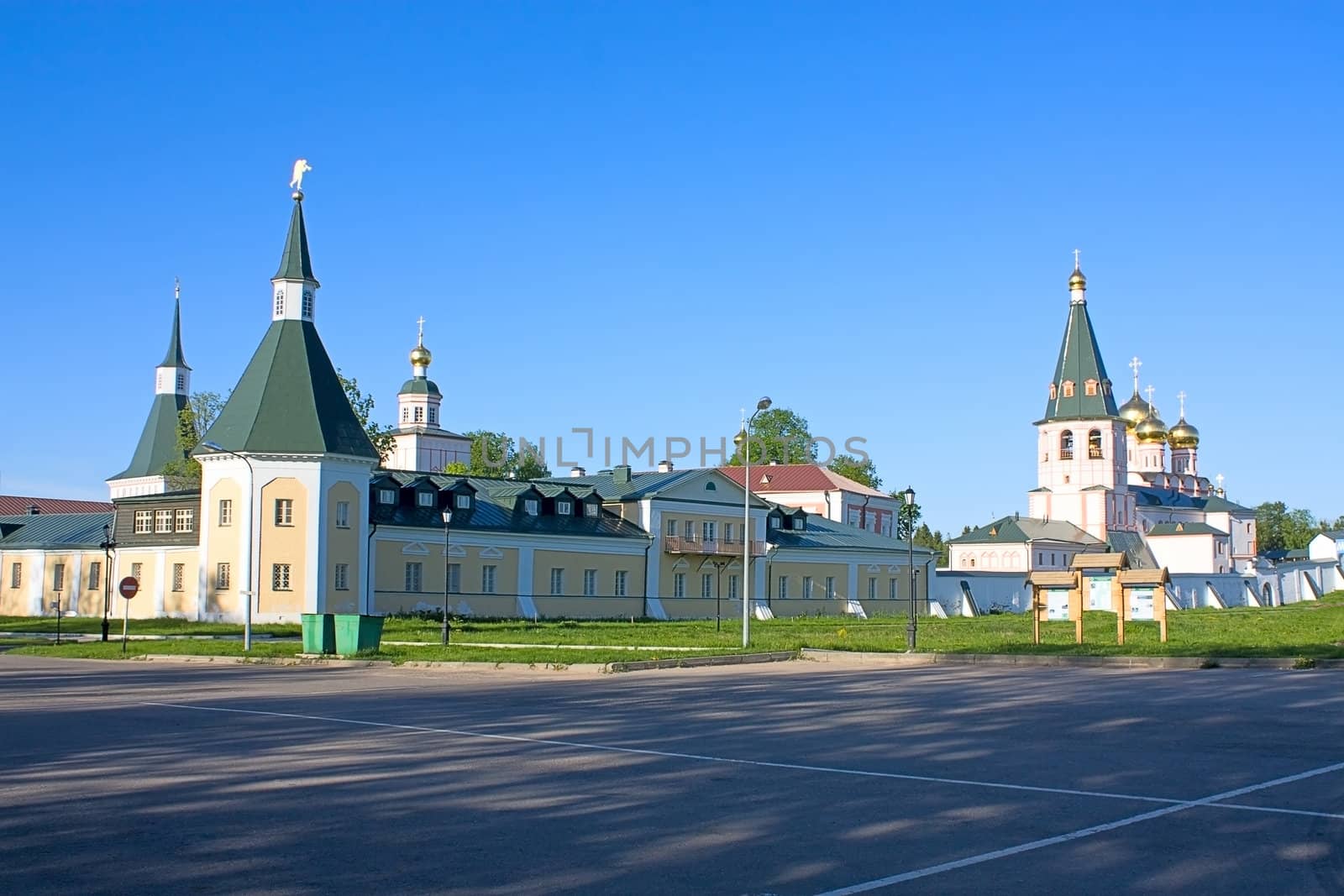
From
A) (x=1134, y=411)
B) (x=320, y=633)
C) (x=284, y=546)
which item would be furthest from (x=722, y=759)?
(x=1134, y=411)

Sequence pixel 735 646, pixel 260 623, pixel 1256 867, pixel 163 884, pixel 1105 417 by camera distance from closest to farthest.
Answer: pixel 163 884
pixel 1256 867
pixel 735 646
pixel 260 623
pixel 1105 417

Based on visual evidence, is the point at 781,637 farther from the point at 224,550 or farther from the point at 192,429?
the point at 192,429

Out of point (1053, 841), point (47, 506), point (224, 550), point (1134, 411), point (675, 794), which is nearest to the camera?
point (1053, 841)

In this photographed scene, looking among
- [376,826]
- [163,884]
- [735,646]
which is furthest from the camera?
[735,646]

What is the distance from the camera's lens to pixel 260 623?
159ft

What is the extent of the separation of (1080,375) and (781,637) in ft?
254

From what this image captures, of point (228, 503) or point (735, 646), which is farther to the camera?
point (228, 503)

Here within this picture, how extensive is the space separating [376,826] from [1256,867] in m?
6.14

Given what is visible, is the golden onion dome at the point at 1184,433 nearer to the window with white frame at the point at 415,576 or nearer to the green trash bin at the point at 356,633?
the window with white frame at the point at 415,576

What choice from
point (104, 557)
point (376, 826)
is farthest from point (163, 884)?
point (104, 557)

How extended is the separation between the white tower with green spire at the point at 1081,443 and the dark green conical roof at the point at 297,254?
2852 inches

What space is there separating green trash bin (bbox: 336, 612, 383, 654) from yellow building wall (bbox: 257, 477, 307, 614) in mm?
18168

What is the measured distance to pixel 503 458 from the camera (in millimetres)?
123000

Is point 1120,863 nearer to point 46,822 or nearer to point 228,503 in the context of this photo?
point 46,822
